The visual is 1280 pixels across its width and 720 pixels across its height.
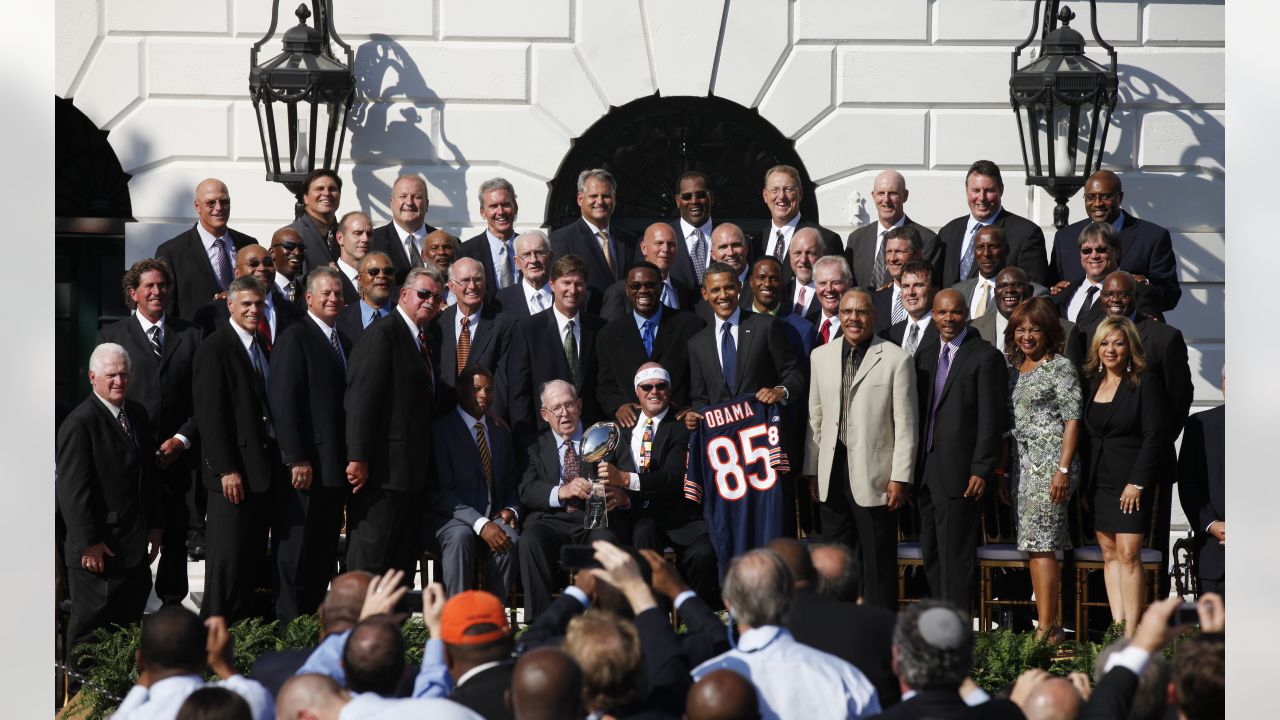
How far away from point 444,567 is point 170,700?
2.58 meters

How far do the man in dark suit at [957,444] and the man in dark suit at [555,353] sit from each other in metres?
1.61

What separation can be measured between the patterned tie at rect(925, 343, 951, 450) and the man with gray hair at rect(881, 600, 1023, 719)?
2.91m

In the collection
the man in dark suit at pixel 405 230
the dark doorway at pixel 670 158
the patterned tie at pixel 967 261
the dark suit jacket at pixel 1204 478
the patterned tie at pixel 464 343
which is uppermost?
the dark doorway at pixel 670 158

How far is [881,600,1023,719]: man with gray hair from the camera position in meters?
4.70

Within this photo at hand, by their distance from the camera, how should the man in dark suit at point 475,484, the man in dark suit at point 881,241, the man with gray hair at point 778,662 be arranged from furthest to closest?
1. the man in dark suit at point 881,241
2. the man in dark suit at point 475,484
3. the man with gray hair at point 778,662

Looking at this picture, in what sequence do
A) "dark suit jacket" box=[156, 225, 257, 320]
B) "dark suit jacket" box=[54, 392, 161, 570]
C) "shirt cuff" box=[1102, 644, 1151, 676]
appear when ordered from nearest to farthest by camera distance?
"shirt cuff" box=[1102, 644, 1151, 676], "dark suit jacket" box=[54, 392, 161, 570], "dark suit jacket" box=[156, 225, 257, 320]

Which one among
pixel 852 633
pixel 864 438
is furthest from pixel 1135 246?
pixel 852 633

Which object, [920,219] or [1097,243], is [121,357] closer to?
[1097,243]

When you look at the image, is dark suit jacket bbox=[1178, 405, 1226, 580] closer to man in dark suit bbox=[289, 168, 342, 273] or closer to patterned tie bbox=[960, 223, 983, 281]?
patterned tie bbox=[960, 223, 983, 281]

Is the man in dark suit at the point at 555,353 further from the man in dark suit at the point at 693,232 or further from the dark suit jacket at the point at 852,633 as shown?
the dark suit jacket at the point at 852,633

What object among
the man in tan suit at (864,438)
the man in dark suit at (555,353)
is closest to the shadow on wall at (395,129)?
the man in dark suit at (555,353)

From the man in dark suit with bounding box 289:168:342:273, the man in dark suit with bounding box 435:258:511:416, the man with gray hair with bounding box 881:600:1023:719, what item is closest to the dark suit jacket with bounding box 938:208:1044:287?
the man in dark suit with bounding box 435:258:511:416

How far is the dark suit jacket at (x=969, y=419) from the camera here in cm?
757

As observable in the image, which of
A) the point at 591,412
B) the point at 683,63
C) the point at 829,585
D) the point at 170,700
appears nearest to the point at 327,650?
the point at 170,700
